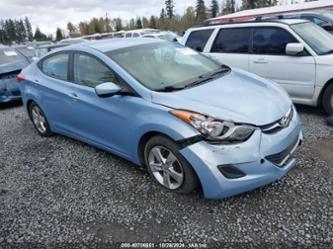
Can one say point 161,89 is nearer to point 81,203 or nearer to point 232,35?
point 81,203

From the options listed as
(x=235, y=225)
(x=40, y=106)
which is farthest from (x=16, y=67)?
(x=235, y=225)

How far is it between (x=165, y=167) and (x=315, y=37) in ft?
12.5

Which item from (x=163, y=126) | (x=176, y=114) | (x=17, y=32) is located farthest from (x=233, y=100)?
(x=17, y=32)

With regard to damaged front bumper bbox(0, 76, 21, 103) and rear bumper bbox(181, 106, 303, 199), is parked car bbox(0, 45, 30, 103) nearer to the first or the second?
damaged front bumper bbox(0, 76, 21, 103)

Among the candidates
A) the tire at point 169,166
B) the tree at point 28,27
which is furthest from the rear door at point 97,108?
the tree at point 28,27

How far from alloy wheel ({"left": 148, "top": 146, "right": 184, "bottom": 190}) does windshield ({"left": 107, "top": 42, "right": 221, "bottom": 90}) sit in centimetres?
68

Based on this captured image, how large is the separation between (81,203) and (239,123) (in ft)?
5.90

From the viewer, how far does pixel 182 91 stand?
123 inches

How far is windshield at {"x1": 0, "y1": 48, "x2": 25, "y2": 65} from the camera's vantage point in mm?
8055

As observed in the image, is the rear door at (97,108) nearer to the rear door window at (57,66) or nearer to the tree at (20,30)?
the rear door window at (57,66)

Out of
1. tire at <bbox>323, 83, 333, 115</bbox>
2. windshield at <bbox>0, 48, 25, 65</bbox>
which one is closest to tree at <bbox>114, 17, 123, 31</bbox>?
windshield at <bbox>0, 48, 25, 65</bbox>

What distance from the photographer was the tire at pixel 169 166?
2.87 meters

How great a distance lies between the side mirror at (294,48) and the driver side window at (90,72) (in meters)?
3.05

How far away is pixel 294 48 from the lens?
4.86 metres
